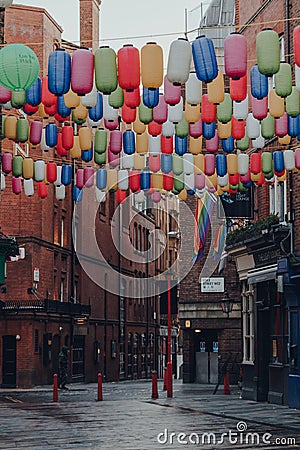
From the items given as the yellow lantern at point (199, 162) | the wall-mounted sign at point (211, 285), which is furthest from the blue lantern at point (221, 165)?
the wall-mounted sign at point (211, 285)

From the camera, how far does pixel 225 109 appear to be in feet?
66.8

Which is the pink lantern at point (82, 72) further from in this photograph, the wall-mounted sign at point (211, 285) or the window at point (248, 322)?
the wall-mounted sign at point (211, 285)

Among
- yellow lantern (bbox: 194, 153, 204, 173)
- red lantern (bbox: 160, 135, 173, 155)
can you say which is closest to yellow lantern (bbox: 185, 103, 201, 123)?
red lantern (bbox: 160, 135, 173, 155)

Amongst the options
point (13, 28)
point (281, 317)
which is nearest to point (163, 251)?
point (13, 28)

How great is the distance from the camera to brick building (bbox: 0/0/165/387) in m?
48.5

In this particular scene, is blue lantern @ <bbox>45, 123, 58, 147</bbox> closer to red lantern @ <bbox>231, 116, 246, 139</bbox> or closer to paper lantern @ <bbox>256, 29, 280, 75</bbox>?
red lantern @ <bbox>231, 116, 246, 139</bbox>

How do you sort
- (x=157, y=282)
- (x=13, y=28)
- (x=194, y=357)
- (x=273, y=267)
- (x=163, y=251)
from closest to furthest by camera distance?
Result: (x=273, y=267) → (x=194, y=357) → (x=13, y=28) → (x=157, y=282) → (x=163, y=251)

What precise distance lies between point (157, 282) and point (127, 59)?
60.8m

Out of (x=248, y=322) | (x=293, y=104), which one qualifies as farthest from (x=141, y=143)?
(x=248, y=322)

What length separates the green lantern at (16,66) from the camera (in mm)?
17750

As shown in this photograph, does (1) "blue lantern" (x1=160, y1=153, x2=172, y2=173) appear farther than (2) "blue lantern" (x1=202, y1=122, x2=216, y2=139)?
Yes

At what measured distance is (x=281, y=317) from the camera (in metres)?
29.7

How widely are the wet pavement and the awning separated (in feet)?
12.8

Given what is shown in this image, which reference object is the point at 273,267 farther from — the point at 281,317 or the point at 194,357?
the point at 194,357
